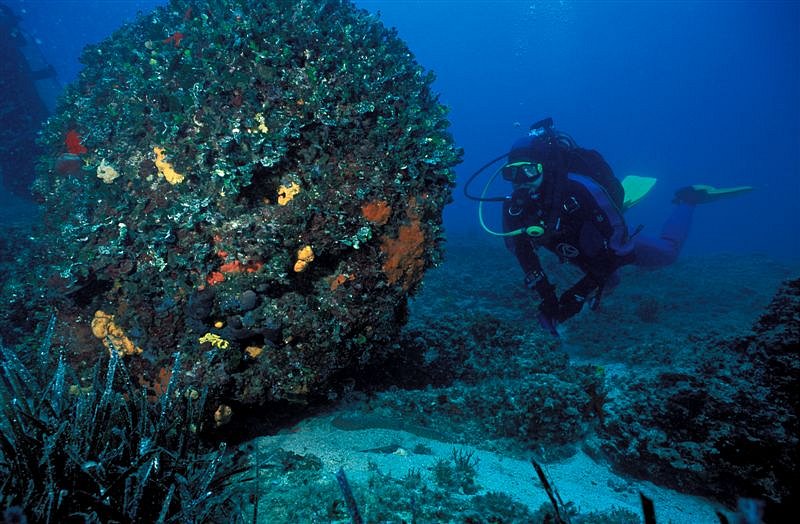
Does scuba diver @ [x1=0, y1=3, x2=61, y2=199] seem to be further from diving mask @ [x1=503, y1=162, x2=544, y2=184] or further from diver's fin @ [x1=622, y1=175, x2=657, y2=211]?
diver's fin @ [x1=622, y1=175, x2=657, y2=211]

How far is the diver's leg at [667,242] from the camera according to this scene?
9.83 metres

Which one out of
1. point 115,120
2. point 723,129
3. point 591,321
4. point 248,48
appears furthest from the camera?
point 723,129

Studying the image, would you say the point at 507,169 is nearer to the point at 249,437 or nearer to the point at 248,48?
the point at 248,48

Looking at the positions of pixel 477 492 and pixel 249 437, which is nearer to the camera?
pixel 477 492

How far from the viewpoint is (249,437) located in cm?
329

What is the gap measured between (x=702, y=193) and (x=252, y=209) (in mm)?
13636

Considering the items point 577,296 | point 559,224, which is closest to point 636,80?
point 559,224

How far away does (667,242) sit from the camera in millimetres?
10500

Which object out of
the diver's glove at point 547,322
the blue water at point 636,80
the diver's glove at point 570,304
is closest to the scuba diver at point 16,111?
the diver's glove at point 547,322

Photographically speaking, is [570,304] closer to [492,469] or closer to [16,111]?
[492,469]

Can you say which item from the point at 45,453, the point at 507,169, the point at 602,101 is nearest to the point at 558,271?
the point at 507,169

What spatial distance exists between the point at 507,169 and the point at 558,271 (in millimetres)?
5484

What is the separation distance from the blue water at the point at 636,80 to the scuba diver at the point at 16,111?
40.6 meters

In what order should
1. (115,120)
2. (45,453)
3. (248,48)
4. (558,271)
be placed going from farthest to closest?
(558,271) → (115,120) → (248,48) → (45,453)
